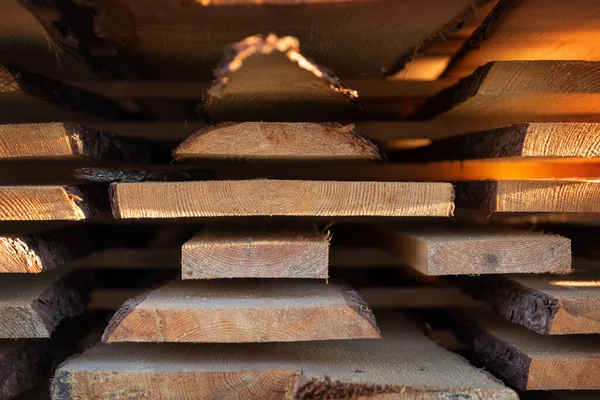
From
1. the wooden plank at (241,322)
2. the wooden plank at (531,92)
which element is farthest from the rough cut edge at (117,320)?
the wooden plank at (531,92)

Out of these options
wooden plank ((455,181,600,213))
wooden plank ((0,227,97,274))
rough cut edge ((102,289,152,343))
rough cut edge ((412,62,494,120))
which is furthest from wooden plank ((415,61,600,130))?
wooden plank ((0,227,97,274))

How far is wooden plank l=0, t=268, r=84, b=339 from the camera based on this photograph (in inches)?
49.3

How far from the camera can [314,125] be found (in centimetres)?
121

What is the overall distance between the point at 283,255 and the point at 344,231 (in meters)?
0.87

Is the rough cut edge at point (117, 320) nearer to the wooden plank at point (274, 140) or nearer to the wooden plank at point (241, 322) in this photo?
the wooden plank at point (241, 322)

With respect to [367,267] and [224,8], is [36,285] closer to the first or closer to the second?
[224,8]

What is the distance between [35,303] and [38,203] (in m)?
0.26

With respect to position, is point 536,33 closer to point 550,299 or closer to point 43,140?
point 550,299

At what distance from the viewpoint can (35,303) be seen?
1.27 meters

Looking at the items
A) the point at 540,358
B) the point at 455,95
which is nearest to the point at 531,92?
the point at 455,95

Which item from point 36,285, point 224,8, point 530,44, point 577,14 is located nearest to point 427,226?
point 530,44

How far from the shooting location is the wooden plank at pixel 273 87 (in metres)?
1.01

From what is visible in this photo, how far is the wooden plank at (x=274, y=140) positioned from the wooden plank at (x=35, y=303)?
0.53 metres

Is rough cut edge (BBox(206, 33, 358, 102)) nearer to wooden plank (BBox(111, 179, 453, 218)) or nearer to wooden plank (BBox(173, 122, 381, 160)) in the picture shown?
wooden plank (BBox(173, 122, 381, 160))
